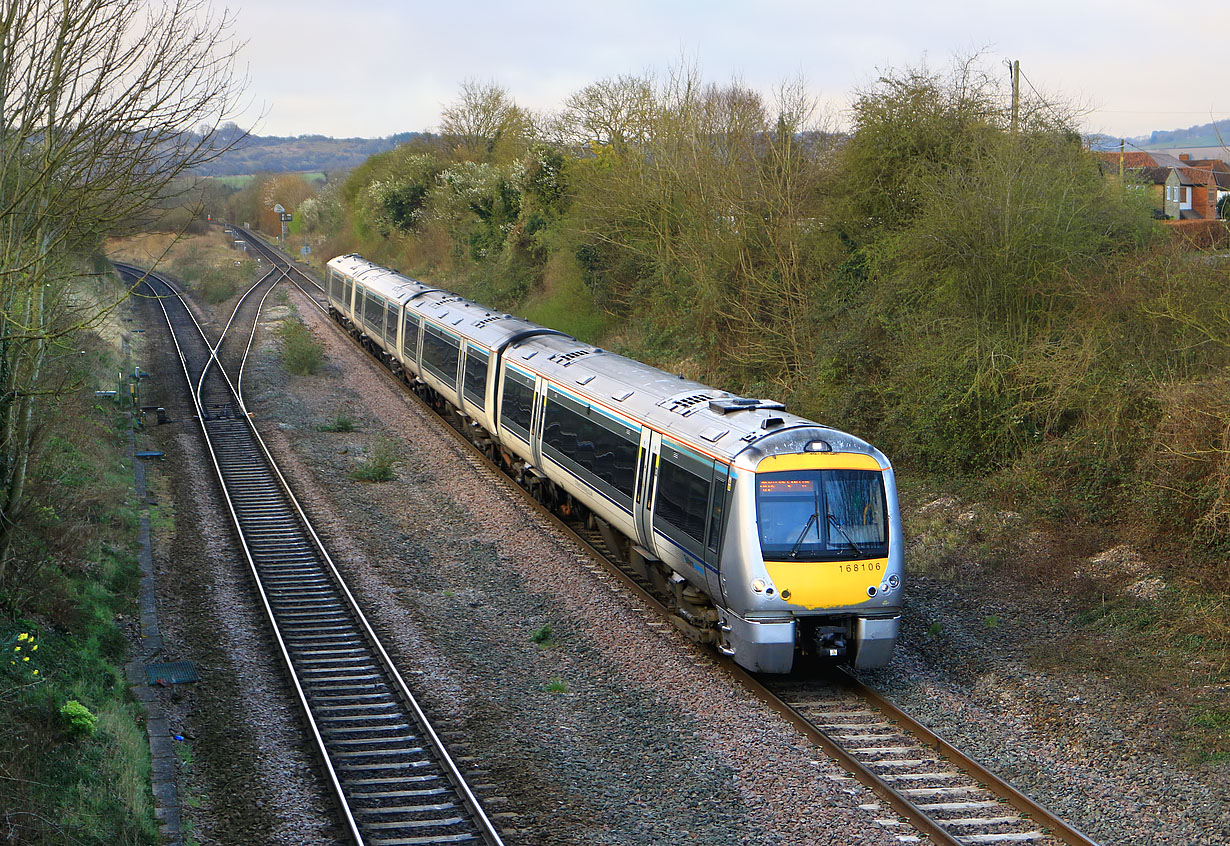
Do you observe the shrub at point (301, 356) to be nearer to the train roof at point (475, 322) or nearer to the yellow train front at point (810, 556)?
the train roof at point (475, 322)

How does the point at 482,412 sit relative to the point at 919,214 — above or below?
below

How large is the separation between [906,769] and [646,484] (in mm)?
4798

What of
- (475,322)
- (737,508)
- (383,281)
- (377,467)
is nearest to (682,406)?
(737,508)

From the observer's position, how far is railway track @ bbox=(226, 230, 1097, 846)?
7695 mm

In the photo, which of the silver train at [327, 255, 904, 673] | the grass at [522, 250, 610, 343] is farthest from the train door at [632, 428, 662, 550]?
the grass at [522, 250, 610, 343]

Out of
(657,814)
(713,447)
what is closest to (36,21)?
(713,447)

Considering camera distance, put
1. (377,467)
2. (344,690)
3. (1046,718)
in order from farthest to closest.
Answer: (377,467) < (344,690) < (1046,718)

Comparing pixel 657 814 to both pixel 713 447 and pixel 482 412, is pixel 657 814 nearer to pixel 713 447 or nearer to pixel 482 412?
pixel 713 447

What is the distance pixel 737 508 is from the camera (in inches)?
406

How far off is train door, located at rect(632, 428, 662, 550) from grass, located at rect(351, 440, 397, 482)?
7.86 metres

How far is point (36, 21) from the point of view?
8.37m

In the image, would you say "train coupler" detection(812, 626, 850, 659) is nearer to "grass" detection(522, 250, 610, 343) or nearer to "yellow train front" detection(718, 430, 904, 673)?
"yellow train front" detection(718, 430, 904, 673)

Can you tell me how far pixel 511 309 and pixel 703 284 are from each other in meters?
17.3

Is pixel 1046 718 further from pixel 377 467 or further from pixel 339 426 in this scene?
pixel 339 426
